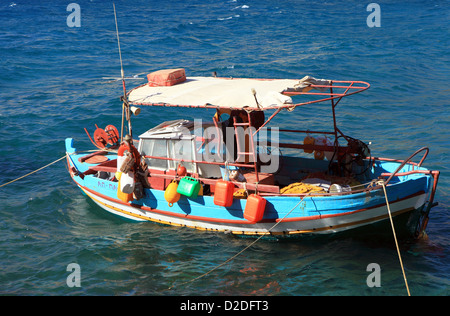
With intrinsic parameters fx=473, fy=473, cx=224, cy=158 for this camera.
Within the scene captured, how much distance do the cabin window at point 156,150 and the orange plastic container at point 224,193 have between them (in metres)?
2.10

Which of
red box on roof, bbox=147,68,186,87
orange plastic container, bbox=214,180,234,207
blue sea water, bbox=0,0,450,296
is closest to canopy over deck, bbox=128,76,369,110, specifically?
red box on roof, bbox=147,68,186,87

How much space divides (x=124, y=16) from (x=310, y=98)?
28.4m

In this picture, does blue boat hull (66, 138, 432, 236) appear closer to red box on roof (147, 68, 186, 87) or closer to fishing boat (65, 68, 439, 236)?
fishing boat (65, 68, 439, 236)

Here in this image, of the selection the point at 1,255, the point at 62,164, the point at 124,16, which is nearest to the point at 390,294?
the point at 1,255

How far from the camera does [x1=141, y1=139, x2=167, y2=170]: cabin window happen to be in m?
12.3

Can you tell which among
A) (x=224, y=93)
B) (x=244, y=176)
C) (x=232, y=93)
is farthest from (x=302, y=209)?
(x=224, y=93)

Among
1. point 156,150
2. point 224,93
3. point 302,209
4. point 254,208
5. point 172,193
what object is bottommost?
point 302,209

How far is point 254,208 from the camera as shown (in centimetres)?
1066

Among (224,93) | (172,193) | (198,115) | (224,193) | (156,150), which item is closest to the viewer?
(224,193)

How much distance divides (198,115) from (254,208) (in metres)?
11.1

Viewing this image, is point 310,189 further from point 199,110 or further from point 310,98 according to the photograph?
point 310,98

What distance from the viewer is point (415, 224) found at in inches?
437

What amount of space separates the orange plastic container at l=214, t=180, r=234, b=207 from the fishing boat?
0.07ft

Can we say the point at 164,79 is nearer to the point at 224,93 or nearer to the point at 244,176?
the point at 224,93
